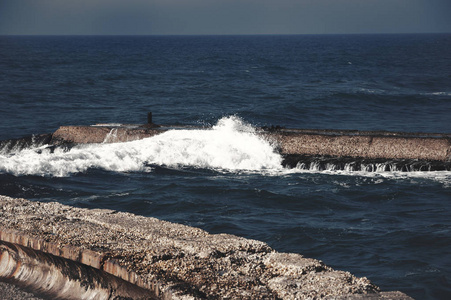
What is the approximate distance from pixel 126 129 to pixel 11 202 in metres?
9.34

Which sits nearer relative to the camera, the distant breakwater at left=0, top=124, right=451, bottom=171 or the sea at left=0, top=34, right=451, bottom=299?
the sea at left=0, top=34, right=451, bottom=299

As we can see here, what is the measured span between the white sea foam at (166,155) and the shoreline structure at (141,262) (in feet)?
23.6

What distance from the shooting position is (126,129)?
15.0 m

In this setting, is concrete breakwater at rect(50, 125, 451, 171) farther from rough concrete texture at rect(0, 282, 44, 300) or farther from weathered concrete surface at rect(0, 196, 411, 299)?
rough concrete texture at rect(0, 282, 44, 300)

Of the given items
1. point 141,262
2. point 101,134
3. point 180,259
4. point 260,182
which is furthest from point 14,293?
point 101,134

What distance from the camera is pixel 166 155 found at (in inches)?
541

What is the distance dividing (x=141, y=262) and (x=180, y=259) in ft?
0.92

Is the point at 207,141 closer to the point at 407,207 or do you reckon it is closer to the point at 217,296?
the point at 407,207

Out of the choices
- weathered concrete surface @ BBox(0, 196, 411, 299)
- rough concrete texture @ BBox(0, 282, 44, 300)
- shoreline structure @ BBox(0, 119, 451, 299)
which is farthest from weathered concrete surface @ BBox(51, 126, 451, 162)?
rough concrete texture @ BBox(0, 282, 44, 300)

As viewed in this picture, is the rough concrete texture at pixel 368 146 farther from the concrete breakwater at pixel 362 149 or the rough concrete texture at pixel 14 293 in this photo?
the rough concrete texture at pixel 14 293

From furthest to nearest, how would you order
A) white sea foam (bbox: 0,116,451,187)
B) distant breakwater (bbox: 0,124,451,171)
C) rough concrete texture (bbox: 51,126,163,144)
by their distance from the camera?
1. rough concrete texture (bbox: 51,126,163,144)
2. white sea foam (bbox: 0,116,451,187)
3. distant breakwater (bbox: 0,124,451,171)

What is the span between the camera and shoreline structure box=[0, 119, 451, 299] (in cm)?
377

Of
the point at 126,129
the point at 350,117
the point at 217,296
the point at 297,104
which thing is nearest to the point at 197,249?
the point at 217,296

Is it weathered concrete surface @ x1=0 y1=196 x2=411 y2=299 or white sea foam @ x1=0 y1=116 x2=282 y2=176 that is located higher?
weathered concrete surface @ x1=0 y1=196 x2=411 y2=299
